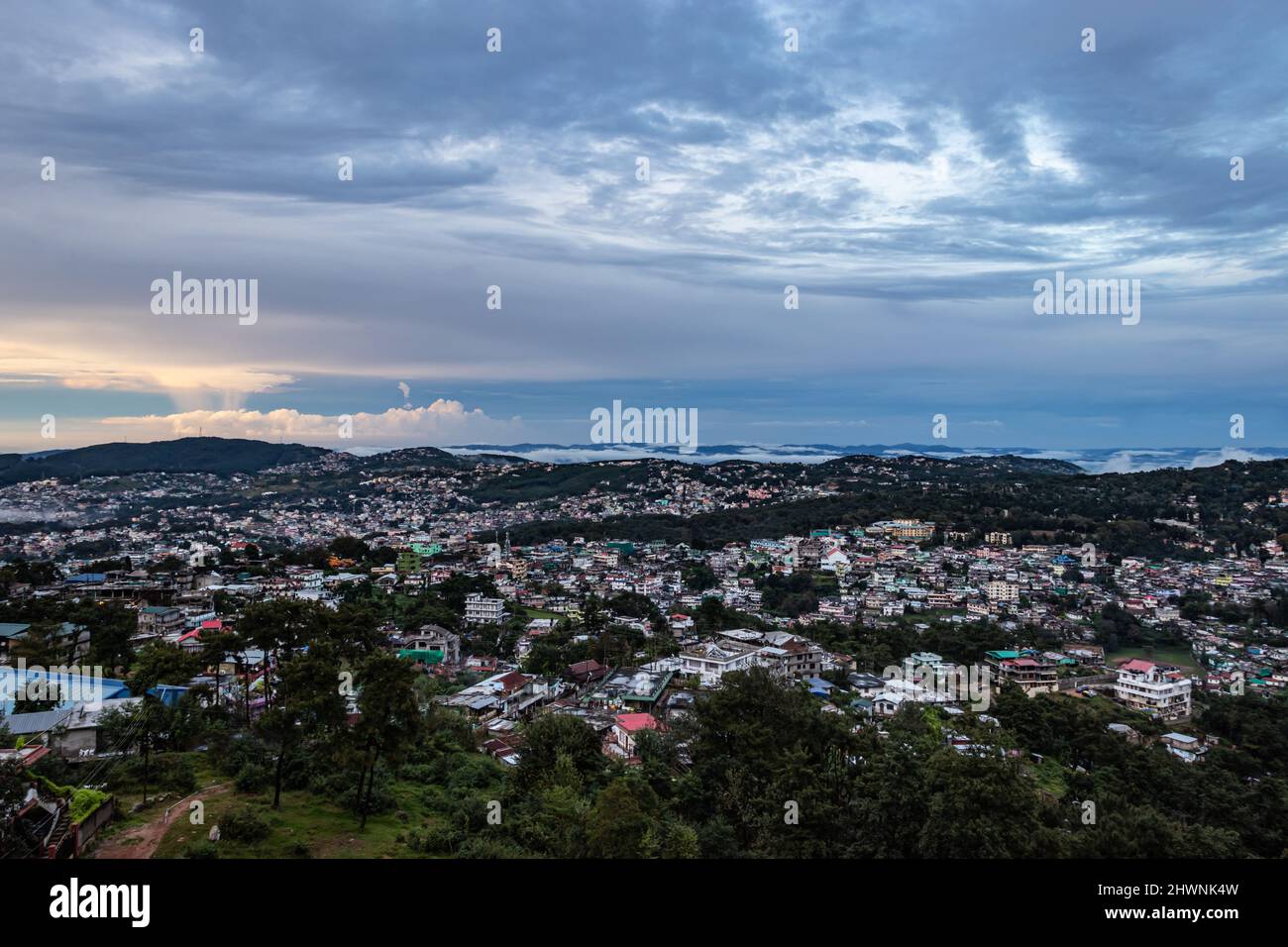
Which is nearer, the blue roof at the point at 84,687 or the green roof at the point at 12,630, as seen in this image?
the blue roof at the point at 84,687

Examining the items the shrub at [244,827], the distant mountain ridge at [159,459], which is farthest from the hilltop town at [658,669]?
the distant mountain ridge at [159,459]

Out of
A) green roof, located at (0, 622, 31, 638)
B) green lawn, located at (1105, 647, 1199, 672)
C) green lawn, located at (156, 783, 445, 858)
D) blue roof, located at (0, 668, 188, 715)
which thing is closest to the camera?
green lawn, located at (156, 783, 445, 858)

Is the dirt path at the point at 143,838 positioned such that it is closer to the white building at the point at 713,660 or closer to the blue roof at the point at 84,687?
the blue roof at the point at 84,687

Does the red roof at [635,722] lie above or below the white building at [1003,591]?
above

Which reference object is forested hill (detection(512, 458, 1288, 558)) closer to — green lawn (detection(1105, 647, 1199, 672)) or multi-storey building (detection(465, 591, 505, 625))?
green lawn (detection(1105, 647, 1199, 672))

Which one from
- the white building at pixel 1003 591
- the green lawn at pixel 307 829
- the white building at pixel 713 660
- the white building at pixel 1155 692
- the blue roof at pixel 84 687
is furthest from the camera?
the white building at pixel 1003 591

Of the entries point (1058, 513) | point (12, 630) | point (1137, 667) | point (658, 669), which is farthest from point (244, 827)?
point (1058, 513)

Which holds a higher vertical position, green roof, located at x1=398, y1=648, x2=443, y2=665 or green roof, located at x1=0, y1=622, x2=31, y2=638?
green roof, located at x1=0, y1=622, x2=31, y2=638

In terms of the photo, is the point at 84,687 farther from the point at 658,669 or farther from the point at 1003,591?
the point at 1003,591

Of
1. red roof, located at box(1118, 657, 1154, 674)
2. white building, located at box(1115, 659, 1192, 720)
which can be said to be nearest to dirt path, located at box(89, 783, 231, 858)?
white building, located at box(1115, 659, 1192, 720)

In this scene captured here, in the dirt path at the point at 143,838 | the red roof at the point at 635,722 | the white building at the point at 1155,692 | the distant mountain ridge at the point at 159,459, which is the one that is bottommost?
the white building at the point at 1155,692
